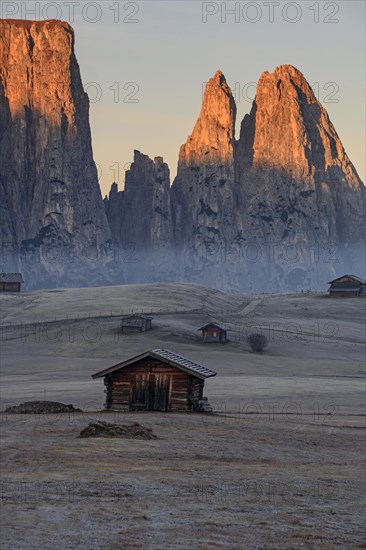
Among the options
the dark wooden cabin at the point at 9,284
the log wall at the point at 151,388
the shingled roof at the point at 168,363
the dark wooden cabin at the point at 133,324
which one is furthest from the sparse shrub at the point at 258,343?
the dark wooden cabin at the point at 9,284

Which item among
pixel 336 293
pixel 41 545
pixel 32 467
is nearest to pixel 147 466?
pixel 32 467

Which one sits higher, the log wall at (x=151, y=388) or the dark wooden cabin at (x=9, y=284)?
the dark wooden cabin at (x=9, y=284)

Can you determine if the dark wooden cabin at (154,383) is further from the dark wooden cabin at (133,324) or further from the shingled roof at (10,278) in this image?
the shingled roof at (10,278)

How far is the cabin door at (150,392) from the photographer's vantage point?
33.9 metres

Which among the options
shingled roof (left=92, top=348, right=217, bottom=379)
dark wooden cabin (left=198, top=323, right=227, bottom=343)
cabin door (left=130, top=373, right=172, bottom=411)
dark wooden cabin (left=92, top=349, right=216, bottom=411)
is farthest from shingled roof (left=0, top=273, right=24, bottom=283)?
cabin door (left=130, top=373, right=172, bottom=411)

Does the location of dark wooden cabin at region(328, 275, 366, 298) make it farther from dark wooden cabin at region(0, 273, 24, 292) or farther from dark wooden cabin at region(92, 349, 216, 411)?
dark wooden cabin at region(92, 349, 216, 411)

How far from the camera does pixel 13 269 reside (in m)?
197

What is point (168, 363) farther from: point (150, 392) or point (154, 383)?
point (150, 392)

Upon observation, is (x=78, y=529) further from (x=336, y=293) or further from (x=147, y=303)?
(x=336, y=293)

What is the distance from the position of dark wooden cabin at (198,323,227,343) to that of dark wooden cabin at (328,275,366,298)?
45.6 metres

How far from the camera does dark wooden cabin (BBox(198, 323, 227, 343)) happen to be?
246 feet

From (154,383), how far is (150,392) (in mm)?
348

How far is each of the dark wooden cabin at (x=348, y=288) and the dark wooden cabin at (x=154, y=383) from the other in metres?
85.8

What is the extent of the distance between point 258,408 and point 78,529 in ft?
82.6
